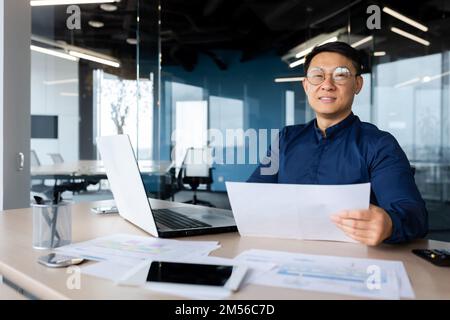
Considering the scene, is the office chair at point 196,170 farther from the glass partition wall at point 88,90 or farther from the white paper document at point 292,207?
the white paper document at point 292,207

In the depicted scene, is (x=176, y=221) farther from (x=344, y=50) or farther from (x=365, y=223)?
(x=344, y=50)

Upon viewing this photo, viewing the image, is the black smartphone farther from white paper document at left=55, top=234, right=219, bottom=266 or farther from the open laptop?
the open laptop

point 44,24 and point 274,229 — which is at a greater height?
point 44,24

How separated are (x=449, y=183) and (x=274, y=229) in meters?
4.78

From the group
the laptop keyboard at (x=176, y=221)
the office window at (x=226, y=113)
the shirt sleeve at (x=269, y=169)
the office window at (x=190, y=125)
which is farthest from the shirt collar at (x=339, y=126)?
the office window at (x=226, y=113)

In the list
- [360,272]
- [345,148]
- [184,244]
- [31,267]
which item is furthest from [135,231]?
[345,148]

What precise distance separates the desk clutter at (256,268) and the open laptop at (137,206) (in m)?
0.10

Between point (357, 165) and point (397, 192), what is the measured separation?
0.28 meters

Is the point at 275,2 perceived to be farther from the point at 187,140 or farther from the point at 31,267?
the point at 31,267

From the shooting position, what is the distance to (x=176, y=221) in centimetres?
138

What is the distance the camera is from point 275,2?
6711mm

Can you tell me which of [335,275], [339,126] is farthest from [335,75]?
[335,275]

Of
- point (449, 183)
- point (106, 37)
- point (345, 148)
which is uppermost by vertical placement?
point (106, 37)

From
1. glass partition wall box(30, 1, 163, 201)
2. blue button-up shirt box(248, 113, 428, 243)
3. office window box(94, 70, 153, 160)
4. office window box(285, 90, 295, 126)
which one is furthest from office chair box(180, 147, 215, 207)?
blue button-up shirt box(248, 113, 428, 243)
